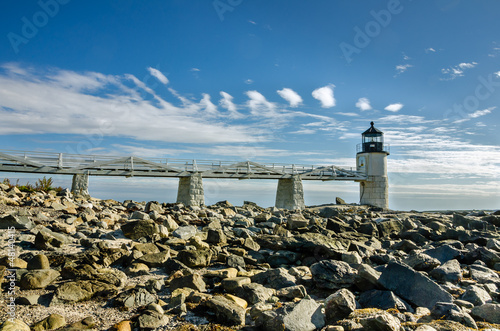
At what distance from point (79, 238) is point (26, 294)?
3001mm

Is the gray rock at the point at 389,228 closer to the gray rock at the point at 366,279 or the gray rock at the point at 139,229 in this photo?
the gray rock at the point at 366,279

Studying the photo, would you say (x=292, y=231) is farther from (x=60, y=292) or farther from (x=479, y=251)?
(x=60, y=292)

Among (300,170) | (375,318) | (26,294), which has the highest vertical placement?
(300,170)

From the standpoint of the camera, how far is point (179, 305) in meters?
4.32

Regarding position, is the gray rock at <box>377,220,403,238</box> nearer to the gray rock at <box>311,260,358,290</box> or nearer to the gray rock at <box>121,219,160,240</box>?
the gray rock at <box>311,260,358,290</box>

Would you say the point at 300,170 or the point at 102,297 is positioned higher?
the point at 300,170

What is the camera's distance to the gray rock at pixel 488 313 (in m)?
4.07

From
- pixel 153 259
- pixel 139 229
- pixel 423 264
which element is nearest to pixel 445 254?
pixel 423 264

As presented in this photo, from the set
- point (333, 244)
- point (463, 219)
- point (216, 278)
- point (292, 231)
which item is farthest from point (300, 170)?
point (216, 278)

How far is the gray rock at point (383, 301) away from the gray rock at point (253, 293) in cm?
128

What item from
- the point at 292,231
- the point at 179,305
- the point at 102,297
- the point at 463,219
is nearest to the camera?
the point at 179,305

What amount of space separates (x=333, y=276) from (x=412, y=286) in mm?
1108

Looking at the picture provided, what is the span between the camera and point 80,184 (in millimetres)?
18609

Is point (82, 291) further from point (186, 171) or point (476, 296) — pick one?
point (186, 171)
